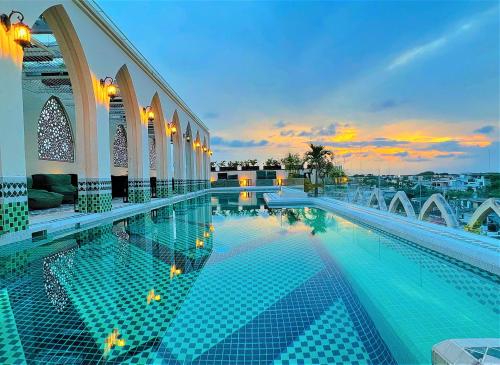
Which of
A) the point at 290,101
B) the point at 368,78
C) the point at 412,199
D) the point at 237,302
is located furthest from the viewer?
the point at 290,101

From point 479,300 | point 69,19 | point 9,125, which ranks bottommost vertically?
point 479,300

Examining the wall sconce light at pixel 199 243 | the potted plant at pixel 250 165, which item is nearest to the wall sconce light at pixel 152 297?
the wall sconce light at pixel 199 243

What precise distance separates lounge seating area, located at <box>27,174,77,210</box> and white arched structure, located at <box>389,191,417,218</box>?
771cm

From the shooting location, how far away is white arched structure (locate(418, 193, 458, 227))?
473 centimetres

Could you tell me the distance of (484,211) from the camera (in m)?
4.20

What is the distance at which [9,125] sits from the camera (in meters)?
4.36

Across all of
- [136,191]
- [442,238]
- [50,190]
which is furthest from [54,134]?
[442,238]

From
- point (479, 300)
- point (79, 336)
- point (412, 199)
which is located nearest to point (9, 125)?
point (79, 336)

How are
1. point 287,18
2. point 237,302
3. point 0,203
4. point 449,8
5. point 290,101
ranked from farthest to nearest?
Answer: point 290,101, point 287,18, point 449,8, point 0,203, point 237,302

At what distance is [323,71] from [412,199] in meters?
8.48

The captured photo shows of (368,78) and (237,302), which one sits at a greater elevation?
(368,78)

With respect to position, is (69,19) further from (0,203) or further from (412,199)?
(412,199)

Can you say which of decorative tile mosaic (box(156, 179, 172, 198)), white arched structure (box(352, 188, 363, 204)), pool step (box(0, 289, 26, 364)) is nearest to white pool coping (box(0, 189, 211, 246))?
pool step (box(0, 289, 26, 364))

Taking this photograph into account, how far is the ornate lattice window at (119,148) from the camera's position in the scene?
16156 mm
